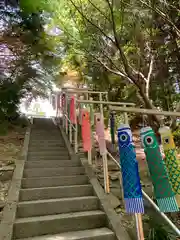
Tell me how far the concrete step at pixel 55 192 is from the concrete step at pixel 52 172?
500mm

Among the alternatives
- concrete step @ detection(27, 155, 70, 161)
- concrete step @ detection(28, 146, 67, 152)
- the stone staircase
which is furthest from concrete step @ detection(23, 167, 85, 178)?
concrete step @ detection(28, 146, 67, 152)

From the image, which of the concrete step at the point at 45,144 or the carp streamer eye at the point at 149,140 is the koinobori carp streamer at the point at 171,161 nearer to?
the carp streamer eye at the point at 149,140

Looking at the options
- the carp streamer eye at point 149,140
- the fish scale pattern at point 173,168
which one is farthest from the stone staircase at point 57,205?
the carp streamer eye at point 149,140

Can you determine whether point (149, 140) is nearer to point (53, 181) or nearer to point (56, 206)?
point (56, 206)

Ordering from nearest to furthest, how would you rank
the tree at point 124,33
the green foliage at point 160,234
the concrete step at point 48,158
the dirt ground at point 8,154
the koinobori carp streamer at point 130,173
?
the koinobori carp streamer at point 130,173 → the green foliage at point 160,234 → the dirt ground at point 8,154 → the tree at point 124,33 → the concrete step at point 48,158

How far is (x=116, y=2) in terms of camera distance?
3.85m

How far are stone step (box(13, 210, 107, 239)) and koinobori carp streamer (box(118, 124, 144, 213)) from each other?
1.02 m

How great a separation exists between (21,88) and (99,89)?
2395 mm

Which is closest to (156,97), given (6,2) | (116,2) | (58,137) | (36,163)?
(58,137)

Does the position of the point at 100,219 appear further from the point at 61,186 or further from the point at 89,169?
the point at 89,169

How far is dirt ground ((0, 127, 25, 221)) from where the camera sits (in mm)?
3254

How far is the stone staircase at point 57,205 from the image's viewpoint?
256 centimetres

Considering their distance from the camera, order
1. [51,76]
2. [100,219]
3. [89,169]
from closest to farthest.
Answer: [100,219] < [89,169] < [51,76]

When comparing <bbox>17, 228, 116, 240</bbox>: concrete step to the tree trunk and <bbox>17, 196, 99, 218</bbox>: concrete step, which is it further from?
the tree trunk
